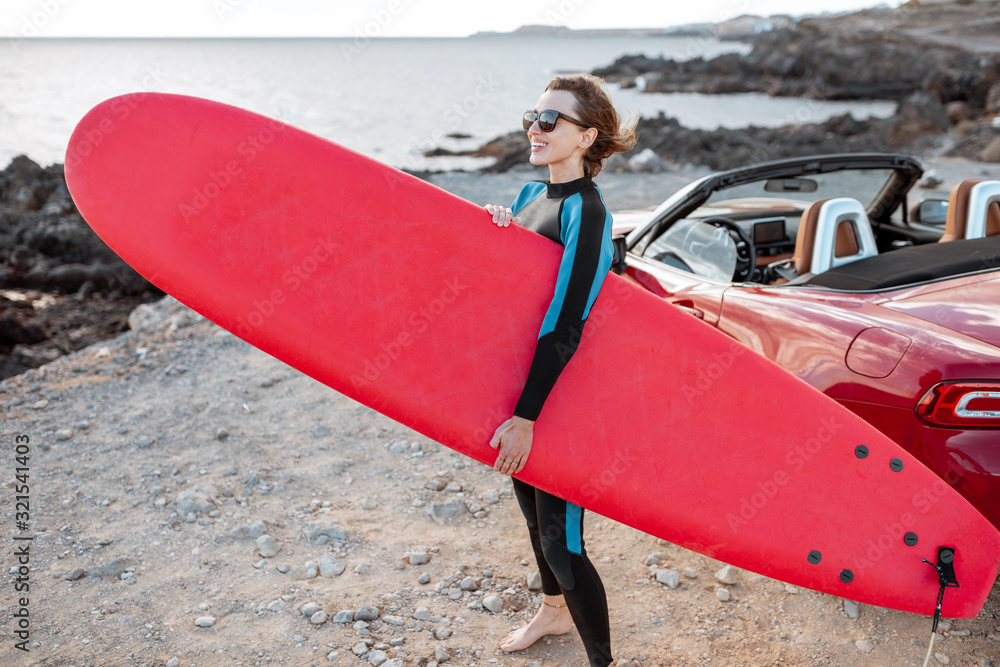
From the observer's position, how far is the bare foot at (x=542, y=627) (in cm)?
246

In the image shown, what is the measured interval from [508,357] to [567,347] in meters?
0.47

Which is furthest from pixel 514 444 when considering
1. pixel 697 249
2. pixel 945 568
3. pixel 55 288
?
pixel 55 288

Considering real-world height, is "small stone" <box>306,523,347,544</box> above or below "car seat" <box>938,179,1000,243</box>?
below

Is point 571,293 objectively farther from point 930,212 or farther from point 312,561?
point 930,212

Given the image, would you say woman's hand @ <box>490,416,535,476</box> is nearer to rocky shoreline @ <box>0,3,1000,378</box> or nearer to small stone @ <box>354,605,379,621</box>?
small stone @ <box>354,605,379,621</box>

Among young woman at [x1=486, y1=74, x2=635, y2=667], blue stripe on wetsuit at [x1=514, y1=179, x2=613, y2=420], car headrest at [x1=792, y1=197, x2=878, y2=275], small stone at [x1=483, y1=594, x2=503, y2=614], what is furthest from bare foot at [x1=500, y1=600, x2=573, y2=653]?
car headrest at [x1=792, y1=197, x2=878, y2=275]

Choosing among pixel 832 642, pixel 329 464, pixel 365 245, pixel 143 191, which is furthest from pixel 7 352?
pixel 832 642

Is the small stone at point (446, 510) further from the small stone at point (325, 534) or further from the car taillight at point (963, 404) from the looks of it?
the car taillight at point (963, 404)

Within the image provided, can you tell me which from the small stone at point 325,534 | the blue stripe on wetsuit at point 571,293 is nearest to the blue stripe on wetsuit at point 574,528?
the blue stripe on wetsuit at point 571,293

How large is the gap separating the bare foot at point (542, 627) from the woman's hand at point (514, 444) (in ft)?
2.76

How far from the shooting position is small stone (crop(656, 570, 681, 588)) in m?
2.80

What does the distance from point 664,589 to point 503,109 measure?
3807 centimetres

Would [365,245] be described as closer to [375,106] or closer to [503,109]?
[503,109]

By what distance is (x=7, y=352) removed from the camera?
6289 mm
